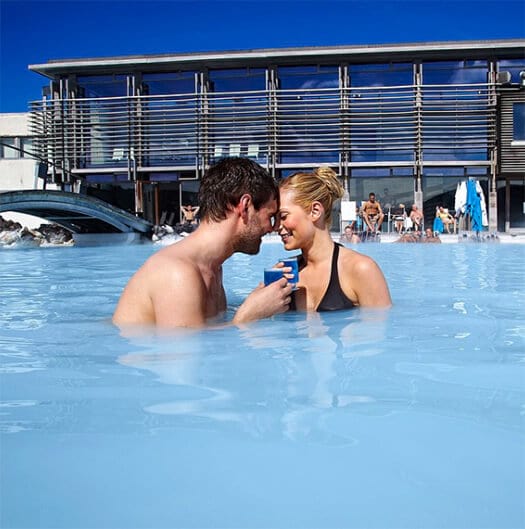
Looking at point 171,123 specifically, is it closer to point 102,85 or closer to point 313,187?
point 102,85

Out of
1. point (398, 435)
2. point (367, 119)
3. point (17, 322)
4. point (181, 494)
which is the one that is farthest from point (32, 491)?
point (367, 119)

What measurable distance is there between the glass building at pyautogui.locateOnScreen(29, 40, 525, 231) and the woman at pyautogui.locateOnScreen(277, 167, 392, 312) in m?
17.5

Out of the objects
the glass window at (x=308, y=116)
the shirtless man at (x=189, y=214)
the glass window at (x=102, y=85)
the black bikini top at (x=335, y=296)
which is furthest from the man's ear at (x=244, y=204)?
the glass window at (x=102, y=85)

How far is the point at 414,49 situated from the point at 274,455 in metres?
20.9

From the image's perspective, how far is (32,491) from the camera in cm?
144

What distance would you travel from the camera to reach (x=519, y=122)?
2095 centimetres

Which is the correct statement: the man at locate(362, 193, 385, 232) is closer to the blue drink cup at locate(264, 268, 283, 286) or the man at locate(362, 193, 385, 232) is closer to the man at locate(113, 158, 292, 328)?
the man at locate(113, 158, 292, 328)

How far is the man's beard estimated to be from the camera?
3.28 metres

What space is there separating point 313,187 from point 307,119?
18.4m

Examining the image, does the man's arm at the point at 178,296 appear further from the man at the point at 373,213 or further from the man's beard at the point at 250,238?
the man at the point at 373,213

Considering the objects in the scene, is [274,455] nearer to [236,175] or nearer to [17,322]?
[236,175]

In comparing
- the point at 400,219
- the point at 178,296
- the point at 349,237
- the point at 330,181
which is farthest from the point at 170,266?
the point at 400,219

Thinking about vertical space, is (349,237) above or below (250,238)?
below

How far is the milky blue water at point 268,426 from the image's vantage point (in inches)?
52.9
